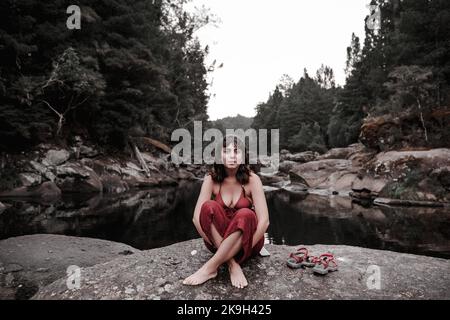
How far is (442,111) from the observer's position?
16266 millimetres

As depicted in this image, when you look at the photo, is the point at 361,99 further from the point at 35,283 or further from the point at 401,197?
the point at 35,283

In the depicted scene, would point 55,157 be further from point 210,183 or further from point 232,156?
point 232,156

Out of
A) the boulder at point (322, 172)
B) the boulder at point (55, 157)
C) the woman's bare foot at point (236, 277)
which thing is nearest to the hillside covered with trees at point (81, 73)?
the boulder at point (55, 157)

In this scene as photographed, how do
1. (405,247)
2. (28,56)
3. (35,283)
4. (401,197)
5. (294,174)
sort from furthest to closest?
(294,174) < (28,56) < (401,197) < (405,247) < (35,283)

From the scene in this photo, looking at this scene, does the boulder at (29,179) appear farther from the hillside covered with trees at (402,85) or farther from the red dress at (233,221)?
the hillside covered with trees at (402,85)

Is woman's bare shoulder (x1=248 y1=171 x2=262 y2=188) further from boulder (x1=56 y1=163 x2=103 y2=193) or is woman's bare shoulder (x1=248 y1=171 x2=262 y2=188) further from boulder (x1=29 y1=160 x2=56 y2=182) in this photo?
boulder (x1=56 y1=163 x2=103 y2=193)

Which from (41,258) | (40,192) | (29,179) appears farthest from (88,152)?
(41,258)

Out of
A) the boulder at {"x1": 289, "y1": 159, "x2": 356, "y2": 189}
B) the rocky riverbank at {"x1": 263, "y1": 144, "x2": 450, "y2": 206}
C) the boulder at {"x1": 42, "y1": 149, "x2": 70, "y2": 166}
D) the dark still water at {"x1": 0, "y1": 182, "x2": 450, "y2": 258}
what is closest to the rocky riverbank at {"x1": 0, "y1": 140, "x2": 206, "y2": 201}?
the boulder at {"x1": 42, "y1": 149, "x2": 70, "y2": 166}

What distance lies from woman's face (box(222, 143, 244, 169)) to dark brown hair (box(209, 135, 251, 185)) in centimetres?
4

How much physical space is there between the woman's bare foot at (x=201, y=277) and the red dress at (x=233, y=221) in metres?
0.29

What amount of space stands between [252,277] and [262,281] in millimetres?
122

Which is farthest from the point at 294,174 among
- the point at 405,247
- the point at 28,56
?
the point at 28,56

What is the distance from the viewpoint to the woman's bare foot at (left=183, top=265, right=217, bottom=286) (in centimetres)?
273
